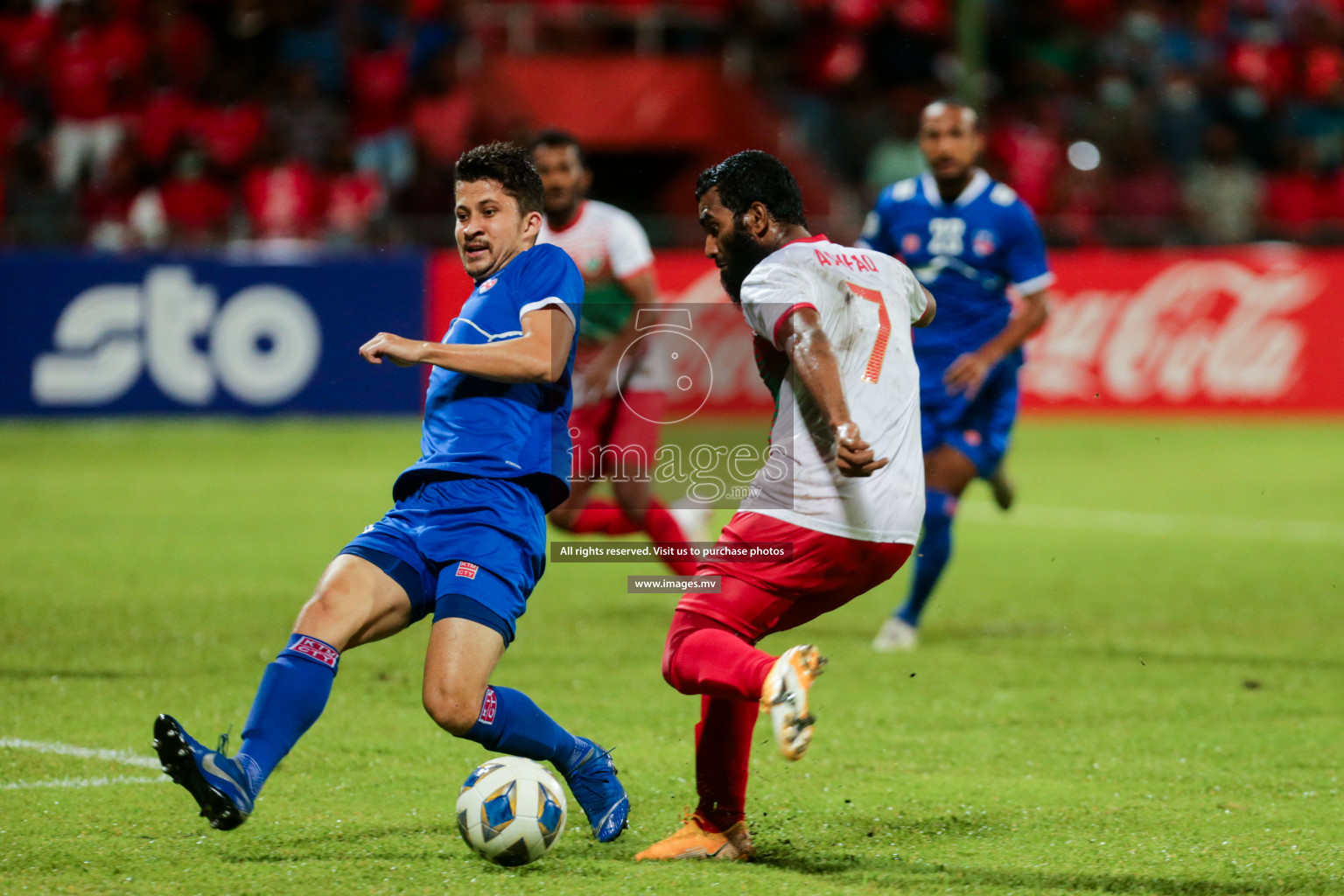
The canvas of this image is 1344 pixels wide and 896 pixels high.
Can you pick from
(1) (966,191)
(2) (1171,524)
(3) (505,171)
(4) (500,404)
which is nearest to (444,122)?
(2) (1171,524)

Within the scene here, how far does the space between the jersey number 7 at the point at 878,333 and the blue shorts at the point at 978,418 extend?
129 inches

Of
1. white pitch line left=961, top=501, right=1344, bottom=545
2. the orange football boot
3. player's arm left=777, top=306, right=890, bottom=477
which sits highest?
player's arm left=777, top=306, right=890, bottom=477

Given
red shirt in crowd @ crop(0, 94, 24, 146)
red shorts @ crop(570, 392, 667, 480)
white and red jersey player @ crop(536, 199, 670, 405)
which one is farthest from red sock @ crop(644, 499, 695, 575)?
red shirt in crowd @ crop(0, 94, 24, 146)

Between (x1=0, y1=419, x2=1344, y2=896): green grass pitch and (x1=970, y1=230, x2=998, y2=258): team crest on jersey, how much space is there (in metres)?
1.81

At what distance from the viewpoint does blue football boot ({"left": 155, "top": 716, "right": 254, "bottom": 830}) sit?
3.88 meters

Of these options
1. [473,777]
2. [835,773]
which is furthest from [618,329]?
[473,777]

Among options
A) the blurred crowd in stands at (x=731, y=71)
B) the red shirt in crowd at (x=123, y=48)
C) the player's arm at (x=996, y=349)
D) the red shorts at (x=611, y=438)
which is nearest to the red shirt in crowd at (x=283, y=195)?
the blurred crowd in stands at (x=731, y=71)

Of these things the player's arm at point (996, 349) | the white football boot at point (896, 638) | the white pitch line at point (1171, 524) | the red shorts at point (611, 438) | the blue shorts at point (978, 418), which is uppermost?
the player's arm at point (996, 349)

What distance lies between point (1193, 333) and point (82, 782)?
50.0 feet

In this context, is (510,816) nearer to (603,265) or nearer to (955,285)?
(955,285)

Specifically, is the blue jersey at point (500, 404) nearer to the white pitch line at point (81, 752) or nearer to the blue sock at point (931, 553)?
the white pitch line at point (81, 752)

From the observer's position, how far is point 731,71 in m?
20.6

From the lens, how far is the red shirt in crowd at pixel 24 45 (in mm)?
17406

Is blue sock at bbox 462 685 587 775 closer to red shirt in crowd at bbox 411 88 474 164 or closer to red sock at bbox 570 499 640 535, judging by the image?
red sock at bbox 570 499 640 535
